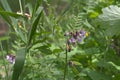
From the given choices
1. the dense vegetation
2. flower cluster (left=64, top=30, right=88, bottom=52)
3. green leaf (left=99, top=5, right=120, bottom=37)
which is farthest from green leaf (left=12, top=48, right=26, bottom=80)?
green leaf (left=99, top=5, right=120, bottom=37)

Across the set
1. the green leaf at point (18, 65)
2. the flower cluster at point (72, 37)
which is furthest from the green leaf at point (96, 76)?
the green leaf at point (18, 65)

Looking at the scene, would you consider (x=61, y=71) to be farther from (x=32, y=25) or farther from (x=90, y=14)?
(x=90, y=14)

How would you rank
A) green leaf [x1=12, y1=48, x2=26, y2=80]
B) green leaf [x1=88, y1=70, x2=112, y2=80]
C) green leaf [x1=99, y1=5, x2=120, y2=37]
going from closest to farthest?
green leaf [x1=12, y1=48, x2=26, y2=80]
green leaf [x1=99, y1=5, x2=120, y2=37]
green leaf [x1=88, y1=70, x2=112, y2=80]

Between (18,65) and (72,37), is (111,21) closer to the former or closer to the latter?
(72,37)

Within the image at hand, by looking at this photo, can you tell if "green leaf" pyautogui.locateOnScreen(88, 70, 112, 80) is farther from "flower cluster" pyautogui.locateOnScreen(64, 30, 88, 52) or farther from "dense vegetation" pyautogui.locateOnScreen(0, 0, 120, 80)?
"flower cluster" pyautogui.locateOnScreen(64, 30, 88, 52)

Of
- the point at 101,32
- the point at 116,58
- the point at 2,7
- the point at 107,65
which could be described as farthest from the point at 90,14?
the point at 2,7

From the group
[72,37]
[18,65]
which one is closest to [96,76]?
[72,37]

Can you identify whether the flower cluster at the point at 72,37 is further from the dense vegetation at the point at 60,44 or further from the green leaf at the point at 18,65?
the green leaf at the point at 18,65

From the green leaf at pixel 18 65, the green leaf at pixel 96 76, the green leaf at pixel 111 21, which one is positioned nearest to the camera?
the green leaf at pixel 18 65
